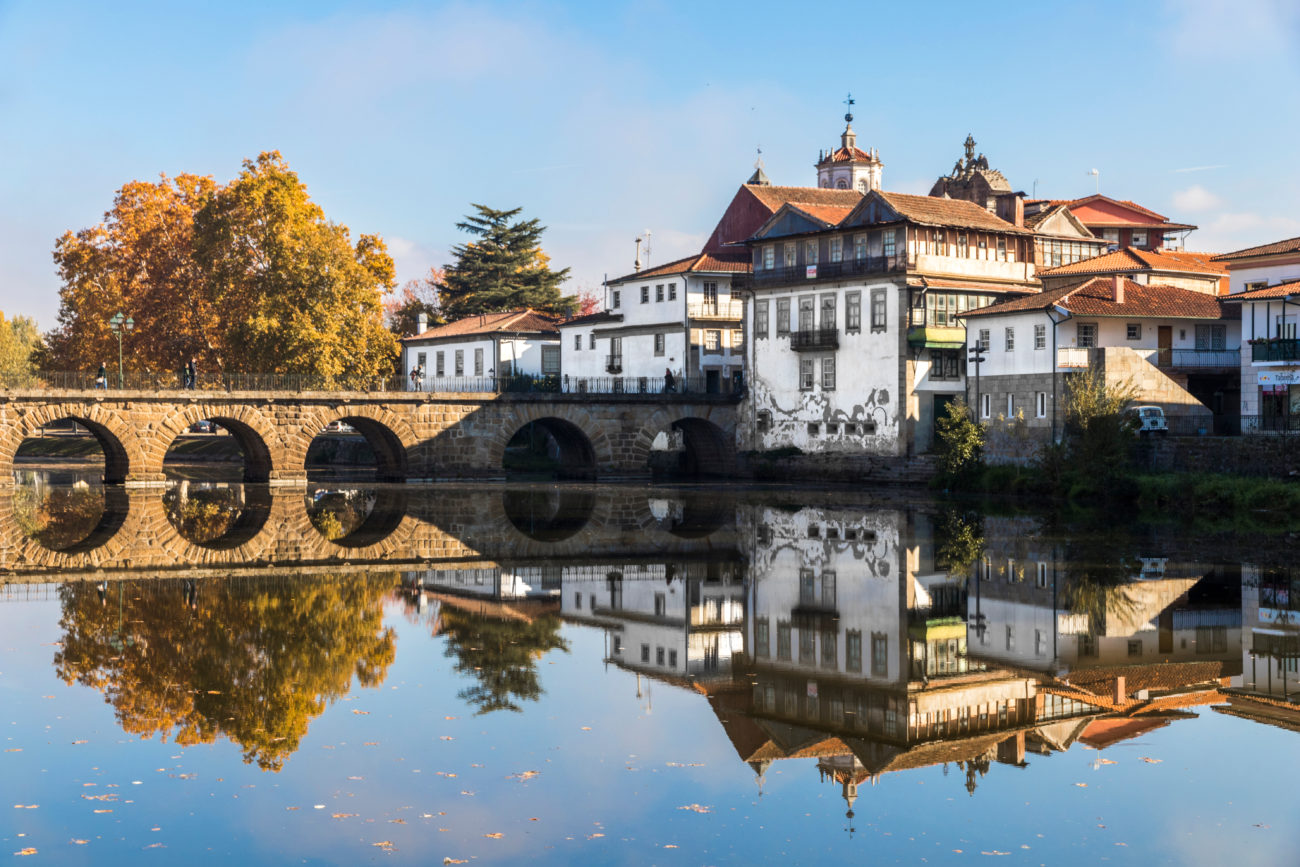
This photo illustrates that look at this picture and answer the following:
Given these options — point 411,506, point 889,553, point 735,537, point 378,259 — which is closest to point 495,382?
point 378,259

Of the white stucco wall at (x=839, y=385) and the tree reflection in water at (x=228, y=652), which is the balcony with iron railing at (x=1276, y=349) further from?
the tree reflection in water at (x=228, y=652)

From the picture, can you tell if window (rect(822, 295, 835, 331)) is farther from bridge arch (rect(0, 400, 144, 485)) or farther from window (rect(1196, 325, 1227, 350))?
bridge arch (rect(0, 400, 144, 485))

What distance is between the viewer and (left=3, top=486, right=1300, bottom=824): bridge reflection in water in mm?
14477

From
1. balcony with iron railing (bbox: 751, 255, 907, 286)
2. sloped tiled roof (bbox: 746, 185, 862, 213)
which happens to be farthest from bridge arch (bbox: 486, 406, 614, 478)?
sloped tiled roof (bbox: 746, 185, 862, 213)

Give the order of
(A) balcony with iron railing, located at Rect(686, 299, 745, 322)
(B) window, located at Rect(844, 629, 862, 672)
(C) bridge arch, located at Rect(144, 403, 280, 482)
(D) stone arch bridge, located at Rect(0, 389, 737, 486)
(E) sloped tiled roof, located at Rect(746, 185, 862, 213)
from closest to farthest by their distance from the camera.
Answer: (B) window, located at Rect(844, 629, 862, 672) < (D) stone arch bridge, located at Rect(0, 389, 737, 486) < (C) bridge arch, located at Rect(144, 403, 280, 482) < (A) balcony with iron railing, located at Rect(686, 299, 745, 322) < (E) sloped tiled roof, located at Rect(746, 185, 862, 213)

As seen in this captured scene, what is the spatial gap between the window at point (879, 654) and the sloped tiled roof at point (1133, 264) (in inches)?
1577

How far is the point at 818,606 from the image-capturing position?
2197 cm

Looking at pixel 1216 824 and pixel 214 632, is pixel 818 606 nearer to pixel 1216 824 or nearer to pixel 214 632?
pixel 214 632

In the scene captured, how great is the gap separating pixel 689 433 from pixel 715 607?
42.7m

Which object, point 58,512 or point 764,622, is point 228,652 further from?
point 58,512

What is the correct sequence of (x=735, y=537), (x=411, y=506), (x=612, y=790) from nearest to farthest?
1. (x=612, y=790)
2. (x=735, y=537)
3. (x=411, y=506)

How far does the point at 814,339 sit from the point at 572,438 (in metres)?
13.6

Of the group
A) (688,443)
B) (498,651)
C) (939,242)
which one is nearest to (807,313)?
(939,242)

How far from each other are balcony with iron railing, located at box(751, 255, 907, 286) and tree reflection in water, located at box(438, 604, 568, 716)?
35.3 meters
